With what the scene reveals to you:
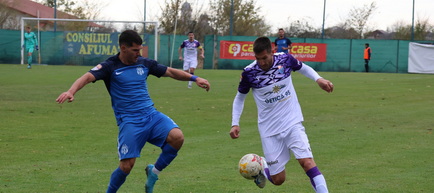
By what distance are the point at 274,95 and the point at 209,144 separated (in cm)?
411

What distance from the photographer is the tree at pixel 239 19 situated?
48531 mm

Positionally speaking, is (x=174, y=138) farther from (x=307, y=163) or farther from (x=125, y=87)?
(x=307, y=163)

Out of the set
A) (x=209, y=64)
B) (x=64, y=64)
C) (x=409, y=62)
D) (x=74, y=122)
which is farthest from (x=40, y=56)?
(x=74, y=122)

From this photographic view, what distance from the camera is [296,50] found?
41.2 m

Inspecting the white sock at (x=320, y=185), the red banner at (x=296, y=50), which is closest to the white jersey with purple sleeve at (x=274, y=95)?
the white sock at (x=320, y=185)

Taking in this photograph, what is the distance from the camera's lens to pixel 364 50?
134 ft

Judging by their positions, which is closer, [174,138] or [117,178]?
[117,178]

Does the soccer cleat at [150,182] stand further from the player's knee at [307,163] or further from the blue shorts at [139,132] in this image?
the player's knee at [307,163]

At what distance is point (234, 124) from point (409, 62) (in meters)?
35.1

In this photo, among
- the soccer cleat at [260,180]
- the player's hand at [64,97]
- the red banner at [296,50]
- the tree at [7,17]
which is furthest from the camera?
the tree at [7,17]

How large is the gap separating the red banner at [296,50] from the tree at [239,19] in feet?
20.5

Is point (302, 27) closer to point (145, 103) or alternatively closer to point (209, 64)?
point (209, 64)

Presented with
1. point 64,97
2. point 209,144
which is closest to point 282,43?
point 209,144

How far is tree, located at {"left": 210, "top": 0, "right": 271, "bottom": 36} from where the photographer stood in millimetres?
48531
